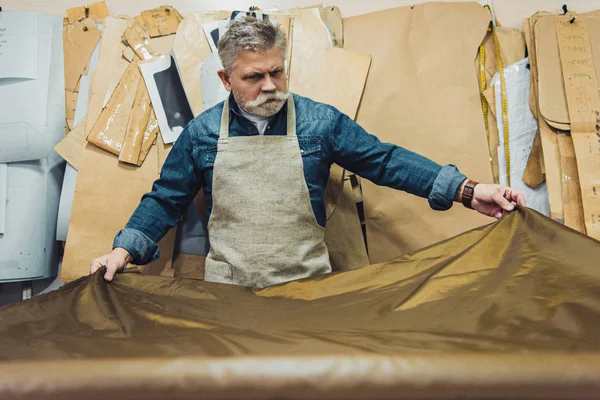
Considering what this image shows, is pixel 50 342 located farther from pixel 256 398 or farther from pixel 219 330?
pixel 256 398

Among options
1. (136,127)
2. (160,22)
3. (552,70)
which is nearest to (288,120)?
(136,127)

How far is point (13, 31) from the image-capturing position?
1.54m

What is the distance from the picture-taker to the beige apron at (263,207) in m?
1.18

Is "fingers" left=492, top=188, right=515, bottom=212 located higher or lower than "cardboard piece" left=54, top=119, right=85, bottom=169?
lower

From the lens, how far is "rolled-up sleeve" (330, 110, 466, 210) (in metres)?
1.11

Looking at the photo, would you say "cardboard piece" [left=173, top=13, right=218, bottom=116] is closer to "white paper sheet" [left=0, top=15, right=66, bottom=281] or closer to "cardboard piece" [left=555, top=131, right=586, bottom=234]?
"white paper sheet" [left=0, top=15, right=66, bottom=281]

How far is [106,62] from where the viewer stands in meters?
1.54

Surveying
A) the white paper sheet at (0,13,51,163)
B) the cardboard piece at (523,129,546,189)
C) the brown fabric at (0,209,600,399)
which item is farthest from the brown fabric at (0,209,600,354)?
the white paper sheet at (0,13,51,163)

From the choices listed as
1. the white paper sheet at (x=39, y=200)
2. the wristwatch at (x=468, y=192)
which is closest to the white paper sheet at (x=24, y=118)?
the white paper sheet at (x=39, y=200)

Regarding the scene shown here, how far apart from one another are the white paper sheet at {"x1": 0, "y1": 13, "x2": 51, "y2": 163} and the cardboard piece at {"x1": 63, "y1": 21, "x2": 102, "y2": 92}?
85 mm

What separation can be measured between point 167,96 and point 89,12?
17.3 inches

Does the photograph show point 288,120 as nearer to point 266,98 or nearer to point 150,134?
point 266,98

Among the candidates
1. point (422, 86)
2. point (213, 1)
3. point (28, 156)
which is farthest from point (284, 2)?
point (28, 156)

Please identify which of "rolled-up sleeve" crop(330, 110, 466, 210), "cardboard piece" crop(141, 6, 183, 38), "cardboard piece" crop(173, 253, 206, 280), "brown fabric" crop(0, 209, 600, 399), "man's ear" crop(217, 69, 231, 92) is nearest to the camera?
"brown fabric" crop(0, 209, 600, 399)
